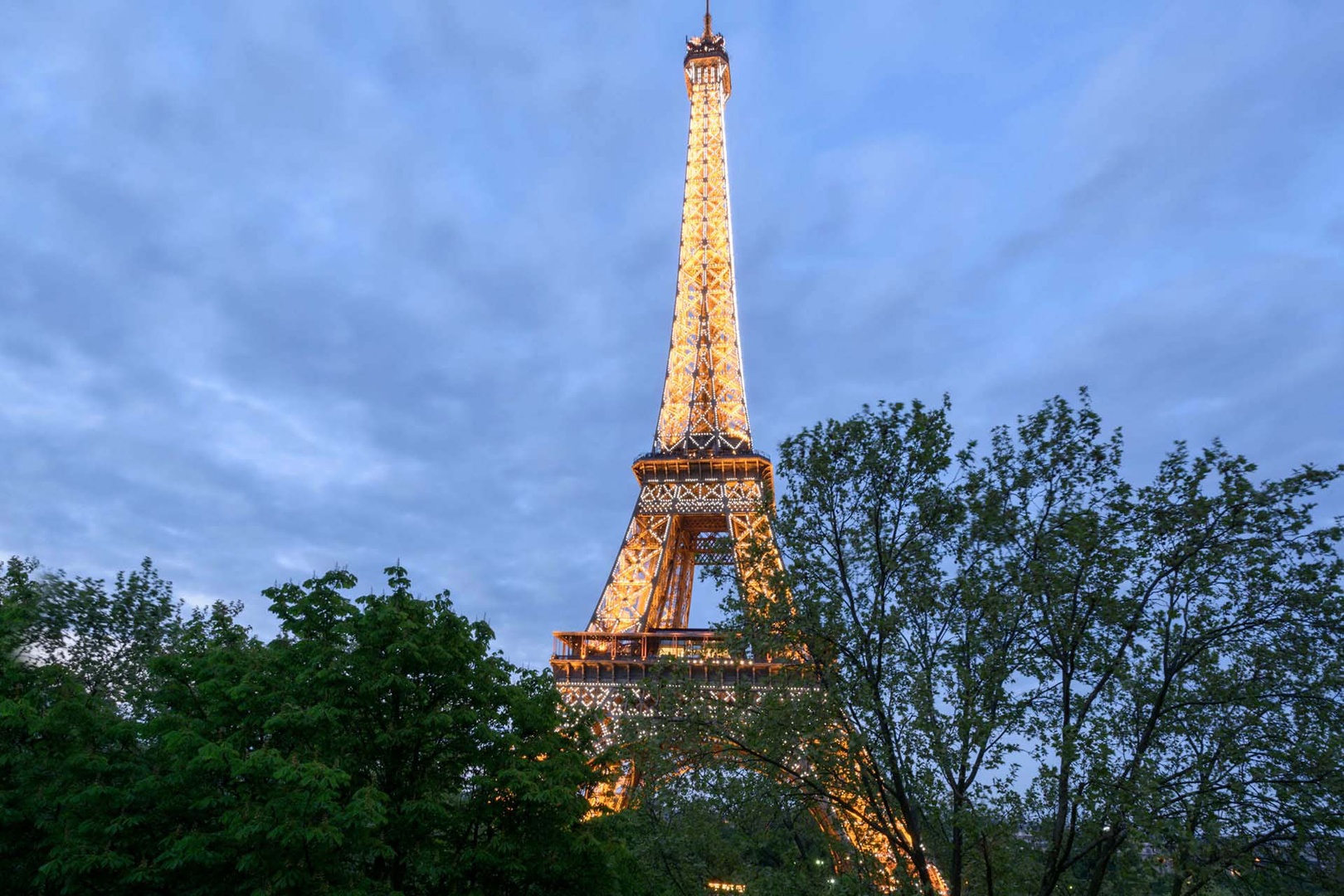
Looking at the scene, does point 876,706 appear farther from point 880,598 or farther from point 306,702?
point 306,702

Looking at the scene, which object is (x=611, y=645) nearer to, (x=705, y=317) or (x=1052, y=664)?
(x=705, y=317)

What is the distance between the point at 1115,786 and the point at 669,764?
6.83m

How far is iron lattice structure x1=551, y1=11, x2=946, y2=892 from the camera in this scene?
38875 millimetres

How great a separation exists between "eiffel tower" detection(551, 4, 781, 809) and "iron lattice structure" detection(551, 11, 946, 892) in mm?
54

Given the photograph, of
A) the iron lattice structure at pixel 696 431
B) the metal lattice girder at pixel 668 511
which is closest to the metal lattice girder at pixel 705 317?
the iron lattice structure at pixel 696 431

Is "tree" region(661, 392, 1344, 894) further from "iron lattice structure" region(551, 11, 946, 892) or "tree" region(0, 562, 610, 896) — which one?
"iron lattice structure" region(551, 11, 946, 892)

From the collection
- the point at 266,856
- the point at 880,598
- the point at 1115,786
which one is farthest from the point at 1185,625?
the point at 266,856

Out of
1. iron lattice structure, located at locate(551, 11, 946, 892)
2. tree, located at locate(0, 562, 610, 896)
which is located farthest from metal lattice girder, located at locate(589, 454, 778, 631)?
tree, located at locate(0, 562, 610, 896)

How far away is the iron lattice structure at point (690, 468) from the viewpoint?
38875 mm

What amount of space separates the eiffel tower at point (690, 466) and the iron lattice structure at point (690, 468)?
0.05 metres

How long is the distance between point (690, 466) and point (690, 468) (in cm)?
9

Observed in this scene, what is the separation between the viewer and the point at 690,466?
1762 inches

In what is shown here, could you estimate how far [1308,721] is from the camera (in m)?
12.0

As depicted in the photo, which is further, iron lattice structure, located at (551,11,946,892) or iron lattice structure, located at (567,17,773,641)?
iron lattice structure, located at (567,17,773,641)
